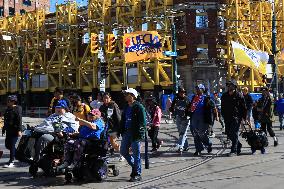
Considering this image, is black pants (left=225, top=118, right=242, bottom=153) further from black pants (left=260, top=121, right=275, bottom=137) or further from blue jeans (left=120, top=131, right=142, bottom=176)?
blue jeans (left=120, top=131, right=142, bottom=176)

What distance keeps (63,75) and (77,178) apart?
132ft

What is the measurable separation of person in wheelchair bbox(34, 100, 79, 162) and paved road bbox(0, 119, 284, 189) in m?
0.68

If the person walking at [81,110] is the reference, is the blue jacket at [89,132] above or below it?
below

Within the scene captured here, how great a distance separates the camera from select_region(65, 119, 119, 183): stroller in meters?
8.40

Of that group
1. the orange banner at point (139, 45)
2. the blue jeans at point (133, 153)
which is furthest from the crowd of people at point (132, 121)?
the orange banner at point (139, 45)

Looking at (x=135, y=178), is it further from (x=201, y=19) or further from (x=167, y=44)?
(x=201, y=19)

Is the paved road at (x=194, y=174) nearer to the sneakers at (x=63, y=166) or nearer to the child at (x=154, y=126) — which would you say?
the sneakers at (x=63, y=166)

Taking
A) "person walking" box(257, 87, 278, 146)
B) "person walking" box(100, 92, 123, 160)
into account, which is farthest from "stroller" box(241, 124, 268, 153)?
"person walking" box(100, 92, 123, 160)

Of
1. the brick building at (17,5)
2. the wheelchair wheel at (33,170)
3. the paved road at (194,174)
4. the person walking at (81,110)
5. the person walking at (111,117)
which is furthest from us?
the brick building at (17,5)

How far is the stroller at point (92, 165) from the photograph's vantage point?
8.40 m

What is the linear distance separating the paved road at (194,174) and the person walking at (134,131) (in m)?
0.30

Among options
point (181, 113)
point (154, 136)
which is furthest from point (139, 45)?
point (181, 113)

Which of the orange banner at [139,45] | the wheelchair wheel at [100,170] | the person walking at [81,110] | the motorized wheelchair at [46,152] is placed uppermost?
the orange banner at [139,45]

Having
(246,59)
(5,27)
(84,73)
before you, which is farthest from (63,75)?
(246,59)
